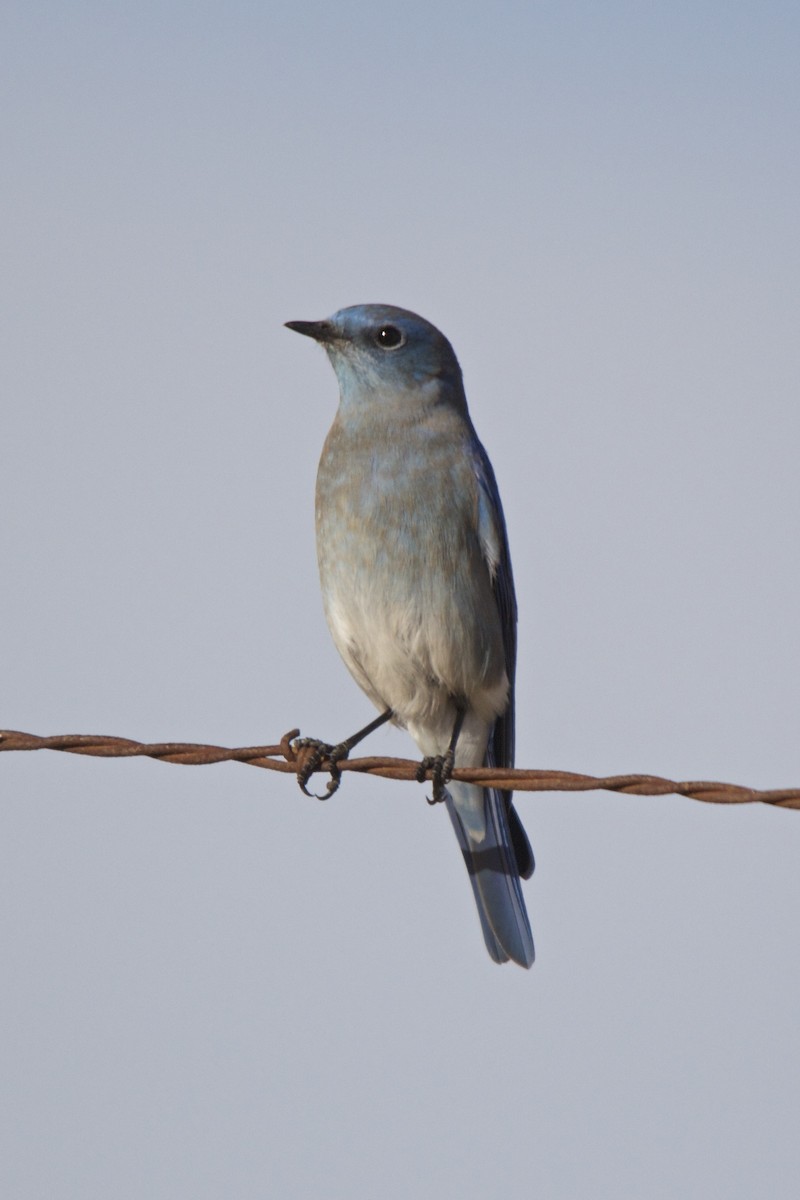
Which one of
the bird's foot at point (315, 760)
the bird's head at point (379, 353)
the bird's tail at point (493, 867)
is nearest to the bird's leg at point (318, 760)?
the bird's foot at point (315, 760)

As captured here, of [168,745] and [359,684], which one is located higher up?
[359,684]

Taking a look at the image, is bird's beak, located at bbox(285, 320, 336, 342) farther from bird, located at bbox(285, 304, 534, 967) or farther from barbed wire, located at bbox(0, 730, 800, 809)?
barbed wire, located at bbox(0, 730, 800, 809)

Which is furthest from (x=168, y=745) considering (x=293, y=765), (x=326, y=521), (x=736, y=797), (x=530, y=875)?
(x=530, y=875)

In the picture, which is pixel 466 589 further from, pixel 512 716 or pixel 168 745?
pixel 168 745

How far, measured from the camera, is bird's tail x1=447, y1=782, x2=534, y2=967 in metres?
6.16

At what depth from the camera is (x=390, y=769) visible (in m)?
4.44

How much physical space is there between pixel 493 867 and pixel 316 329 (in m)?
2.31

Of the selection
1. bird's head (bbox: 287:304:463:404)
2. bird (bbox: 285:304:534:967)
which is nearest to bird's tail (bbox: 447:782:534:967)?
bird (bbox: 285:304:534:967)

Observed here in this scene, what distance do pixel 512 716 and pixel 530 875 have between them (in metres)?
0.65

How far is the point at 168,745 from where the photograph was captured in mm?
4297

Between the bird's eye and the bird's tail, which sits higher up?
the bird's eye

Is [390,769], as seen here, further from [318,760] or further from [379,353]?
[379,353]

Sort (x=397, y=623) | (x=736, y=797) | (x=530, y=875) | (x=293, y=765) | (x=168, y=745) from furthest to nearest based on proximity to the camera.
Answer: (x=530, y=875) < (x=397, y=623) < (x=293, y=765) < (x=168, y=745) < (x=736, y=797)

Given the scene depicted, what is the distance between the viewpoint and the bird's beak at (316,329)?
6402mm
